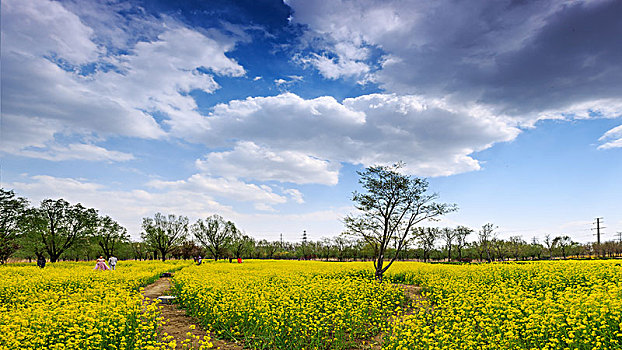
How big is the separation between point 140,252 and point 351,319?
97.5 metres

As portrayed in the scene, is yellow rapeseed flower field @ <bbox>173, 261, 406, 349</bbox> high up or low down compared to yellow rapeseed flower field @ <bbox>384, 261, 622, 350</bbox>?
down

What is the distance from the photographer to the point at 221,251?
76.7m

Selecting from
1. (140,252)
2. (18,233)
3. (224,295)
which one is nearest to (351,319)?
(224,295)

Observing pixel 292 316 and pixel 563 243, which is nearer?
pixel 292 316

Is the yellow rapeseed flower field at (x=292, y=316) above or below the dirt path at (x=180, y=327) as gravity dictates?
above

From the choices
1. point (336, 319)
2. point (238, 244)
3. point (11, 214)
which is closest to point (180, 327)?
point (336, 319)

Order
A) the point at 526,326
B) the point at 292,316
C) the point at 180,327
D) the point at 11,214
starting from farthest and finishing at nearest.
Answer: the point at 11,214 < the point at 180,327 < the point at 292,316 < the point at 526,326

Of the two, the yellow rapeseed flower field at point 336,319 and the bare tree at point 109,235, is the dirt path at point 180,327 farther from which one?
the bare tree at point 109,235

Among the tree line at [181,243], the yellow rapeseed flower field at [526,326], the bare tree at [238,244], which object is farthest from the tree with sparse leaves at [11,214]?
the yellow rapeseed flower field at [526,326]

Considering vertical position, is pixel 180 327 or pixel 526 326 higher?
pixel 526 326

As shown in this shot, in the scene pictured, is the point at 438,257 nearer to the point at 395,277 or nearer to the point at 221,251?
the point at 221,251

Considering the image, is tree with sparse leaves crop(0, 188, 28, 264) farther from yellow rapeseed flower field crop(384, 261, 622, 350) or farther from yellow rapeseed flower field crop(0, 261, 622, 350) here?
yellow rapeseed flower field crop(384, 261, 622, 350)

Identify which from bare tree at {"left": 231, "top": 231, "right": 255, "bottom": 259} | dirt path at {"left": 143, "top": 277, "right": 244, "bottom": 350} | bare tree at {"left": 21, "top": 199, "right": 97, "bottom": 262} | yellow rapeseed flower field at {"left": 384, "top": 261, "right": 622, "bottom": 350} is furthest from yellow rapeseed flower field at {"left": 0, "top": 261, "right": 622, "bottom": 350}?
bare tree at {"left": 231, "top": 231, "right": 255, "bottom": 259}

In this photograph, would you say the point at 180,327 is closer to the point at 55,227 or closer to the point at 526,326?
the point at 526,326
